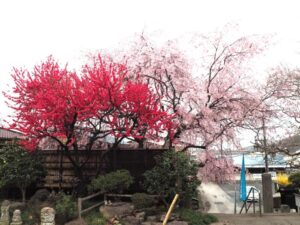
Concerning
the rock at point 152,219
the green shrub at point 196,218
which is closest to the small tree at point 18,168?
the rock at point 152,219

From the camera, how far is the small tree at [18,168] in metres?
11.0

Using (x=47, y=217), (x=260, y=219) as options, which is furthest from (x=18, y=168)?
(x=260, y=219)

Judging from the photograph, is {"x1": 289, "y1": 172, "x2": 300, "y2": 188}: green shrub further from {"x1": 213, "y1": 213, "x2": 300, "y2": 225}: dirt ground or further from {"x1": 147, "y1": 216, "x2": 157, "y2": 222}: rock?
{"x1": 147, "y1": 216, "x2": 157, "y2": 222}: rock

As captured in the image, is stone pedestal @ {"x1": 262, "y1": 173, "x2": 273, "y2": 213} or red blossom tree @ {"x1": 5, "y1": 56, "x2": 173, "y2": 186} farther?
stone pedestal @ {"x1": 262, "y1": 173, "x2": 273, "y2": 213}

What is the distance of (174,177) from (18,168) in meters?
5.32

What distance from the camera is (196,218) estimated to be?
930cm

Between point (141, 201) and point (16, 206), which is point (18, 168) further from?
point (141, 201)

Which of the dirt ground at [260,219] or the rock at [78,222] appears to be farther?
the dirt ground at [260,219]

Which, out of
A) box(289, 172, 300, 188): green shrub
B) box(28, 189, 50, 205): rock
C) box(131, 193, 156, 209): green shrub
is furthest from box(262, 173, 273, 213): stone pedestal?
box(28, 189, 50, 205): rock

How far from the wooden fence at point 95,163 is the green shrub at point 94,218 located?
210cm

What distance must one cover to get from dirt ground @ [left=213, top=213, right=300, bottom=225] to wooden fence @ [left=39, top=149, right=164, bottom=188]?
10.0 ft

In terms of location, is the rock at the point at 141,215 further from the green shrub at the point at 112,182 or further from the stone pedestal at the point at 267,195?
the stone pedestal at the point at 267,195

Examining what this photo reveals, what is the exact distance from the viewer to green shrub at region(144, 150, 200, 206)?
9.77 meters

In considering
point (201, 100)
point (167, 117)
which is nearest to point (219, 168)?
point (201, 100)
